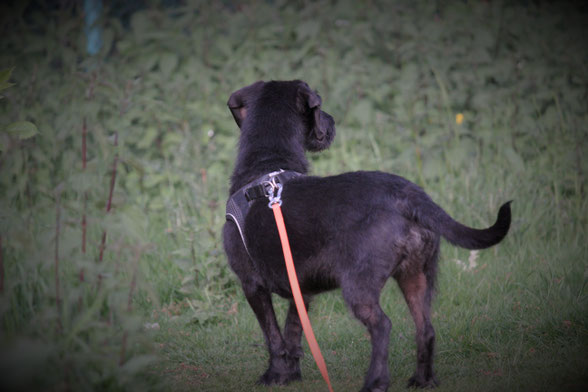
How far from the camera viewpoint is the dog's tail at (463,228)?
2.56 meters

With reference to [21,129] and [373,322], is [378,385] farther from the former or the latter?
→ [21,129]

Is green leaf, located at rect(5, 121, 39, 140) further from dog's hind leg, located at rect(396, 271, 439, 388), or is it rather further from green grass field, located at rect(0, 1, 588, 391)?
dog's hind leg, located at rect(396, 271, 439, 388)

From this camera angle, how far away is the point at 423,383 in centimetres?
A: 304

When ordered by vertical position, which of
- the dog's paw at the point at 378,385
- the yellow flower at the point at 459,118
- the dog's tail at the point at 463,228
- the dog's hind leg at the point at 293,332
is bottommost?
the dog's paw at the point at 378,385

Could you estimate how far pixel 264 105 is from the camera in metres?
3.49

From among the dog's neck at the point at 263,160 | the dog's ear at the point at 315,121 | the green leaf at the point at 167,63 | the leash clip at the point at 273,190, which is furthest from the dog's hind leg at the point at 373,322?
the green leaf at the point at 167,63

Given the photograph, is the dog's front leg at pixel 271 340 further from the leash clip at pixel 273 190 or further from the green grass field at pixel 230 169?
the leash clip at pixel 273 190

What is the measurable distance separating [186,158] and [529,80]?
413cm

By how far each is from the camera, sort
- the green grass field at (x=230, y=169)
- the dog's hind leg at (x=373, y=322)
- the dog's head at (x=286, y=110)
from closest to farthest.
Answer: the green grass field at (x=230, y=169), the dog's hind leg at (x=373, y=322), the dog's head at (x=286, y=110)

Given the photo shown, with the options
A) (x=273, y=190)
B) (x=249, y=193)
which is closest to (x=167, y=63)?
(x=249, y=193)

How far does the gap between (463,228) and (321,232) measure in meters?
0.71

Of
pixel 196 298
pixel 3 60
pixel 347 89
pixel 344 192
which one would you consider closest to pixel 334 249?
pixel 344 192

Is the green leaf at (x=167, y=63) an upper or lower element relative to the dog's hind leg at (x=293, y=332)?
upper

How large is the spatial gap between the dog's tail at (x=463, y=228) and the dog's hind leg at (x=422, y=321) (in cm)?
41
